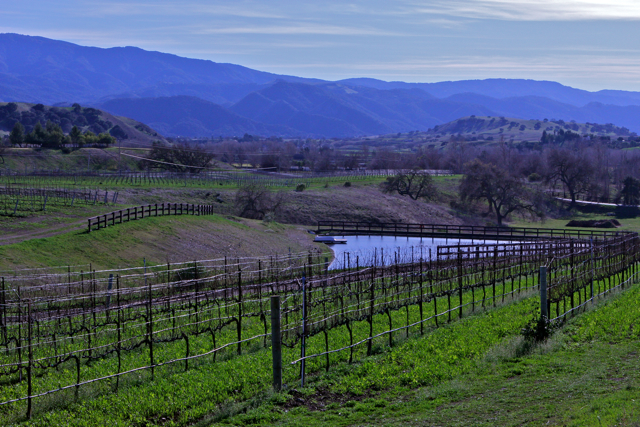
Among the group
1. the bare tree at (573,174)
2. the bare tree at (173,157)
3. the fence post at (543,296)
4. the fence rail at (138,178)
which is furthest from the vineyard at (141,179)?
the fence post at (543,296)

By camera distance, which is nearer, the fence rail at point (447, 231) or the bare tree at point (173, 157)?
the fence rail at point (447, 231)

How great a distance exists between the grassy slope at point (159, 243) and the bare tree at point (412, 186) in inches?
1490

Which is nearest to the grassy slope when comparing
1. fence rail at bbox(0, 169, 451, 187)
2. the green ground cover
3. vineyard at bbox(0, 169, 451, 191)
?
the green ground cover

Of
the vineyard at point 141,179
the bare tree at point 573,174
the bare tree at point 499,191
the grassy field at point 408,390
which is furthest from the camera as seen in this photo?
the bare tree at point 573,174

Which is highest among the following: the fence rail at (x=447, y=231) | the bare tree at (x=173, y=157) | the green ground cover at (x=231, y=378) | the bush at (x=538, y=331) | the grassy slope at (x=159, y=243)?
the bare tree at (x=173, y=157)

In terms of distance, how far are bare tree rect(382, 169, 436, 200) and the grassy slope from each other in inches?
1490

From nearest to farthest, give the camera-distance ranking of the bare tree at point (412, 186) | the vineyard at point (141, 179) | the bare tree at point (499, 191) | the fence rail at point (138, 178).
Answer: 1. the vineyard at point (141, 179)
2. the fence rail at point (138, 178)
3. the bare tree at point (499, 191)
4. the bare tree at point (412, 186)

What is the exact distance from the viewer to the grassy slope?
1465 inches

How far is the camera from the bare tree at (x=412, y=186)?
101 metres

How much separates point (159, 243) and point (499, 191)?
58.8 m

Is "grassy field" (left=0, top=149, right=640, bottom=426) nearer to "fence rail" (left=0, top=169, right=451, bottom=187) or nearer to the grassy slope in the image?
the grassy slope

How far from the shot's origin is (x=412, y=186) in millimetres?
102562

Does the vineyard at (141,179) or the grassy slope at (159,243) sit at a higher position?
the vineyard at (141,179)

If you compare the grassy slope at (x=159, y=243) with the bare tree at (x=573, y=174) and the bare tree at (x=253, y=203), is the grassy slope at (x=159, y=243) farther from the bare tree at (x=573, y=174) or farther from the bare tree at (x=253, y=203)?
the bare tree at (x=573, y=174)
